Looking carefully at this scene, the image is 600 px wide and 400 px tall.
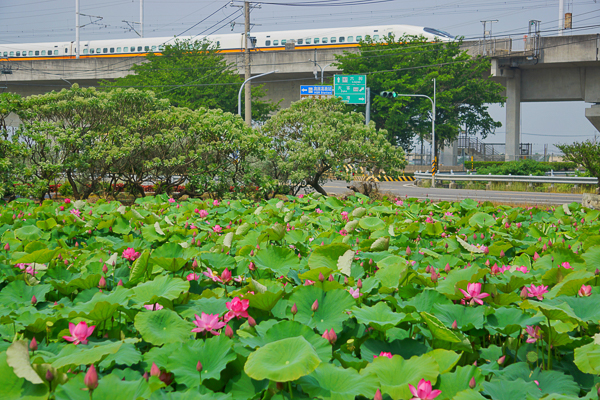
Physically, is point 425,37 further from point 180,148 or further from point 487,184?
point 180,148

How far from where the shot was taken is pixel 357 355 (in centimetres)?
164

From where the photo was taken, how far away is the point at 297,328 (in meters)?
1.49

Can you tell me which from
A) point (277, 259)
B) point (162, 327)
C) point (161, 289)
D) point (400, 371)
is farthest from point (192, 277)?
point (400, 371)

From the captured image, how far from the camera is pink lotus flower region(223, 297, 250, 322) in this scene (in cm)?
165

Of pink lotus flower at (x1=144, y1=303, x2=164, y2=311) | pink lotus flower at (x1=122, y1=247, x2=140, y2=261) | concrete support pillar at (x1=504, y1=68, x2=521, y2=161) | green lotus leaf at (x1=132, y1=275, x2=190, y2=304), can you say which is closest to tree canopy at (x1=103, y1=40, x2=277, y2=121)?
concrete support pillar at (x1=504, y1=68, x2=521, y2=161)

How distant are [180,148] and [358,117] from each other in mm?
6610

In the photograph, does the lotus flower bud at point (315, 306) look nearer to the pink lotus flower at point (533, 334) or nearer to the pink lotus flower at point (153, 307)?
the pink lotus flower at point (153, 307)

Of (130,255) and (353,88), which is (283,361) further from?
(353,88)

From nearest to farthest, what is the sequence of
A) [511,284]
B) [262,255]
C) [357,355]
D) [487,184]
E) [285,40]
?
[357,355] < [511,284] < [262,255] < [487,184] < [285,40]

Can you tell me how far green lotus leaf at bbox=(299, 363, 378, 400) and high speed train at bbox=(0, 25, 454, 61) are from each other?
36174 mm

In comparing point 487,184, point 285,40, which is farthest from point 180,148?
point 285,40

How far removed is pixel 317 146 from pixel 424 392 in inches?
517

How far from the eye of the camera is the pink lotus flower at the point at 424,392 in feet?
3.91

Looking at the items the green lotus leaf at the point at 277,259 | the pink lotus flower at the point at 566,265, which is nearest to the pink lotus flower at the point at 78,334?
the green lotus leaf at the point at 277,259
